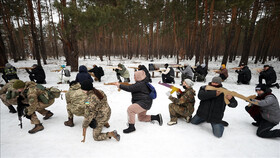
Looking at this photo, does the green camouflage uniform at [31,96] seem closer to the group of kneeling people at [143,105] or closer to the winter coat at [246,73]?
the group of kneeling people at [143,105]

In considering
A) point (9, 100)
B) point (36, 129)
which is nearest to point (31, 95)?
point (36, 129)

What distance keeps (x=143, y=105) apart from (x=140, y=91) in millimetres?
337

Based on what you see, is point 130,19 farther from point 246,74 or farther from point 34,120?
point 34,120

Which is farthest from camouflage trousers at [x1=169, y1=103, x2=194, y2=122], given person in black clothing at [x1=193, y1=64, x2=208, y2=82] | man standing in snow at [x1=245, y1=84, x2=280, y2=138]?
person in black clothing at [x1=193, y1=64, x2=208, y2=82]

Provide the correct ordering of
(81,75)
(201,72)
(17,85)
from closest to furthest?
(17,85) → (81,75) → (201,72)

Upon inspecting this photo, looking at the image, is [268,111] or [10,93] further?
[10,93]

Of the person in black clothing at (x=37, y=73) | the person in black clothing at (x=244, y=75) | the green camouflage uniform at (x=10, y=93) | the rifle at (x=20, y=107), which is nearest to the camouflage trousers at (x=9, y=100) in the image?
the green camouflage uniform at (x=10, y=93)

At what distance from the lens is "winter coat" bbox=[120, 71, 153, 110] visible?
2.73 metres

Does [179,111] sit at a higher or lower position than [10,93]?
lower

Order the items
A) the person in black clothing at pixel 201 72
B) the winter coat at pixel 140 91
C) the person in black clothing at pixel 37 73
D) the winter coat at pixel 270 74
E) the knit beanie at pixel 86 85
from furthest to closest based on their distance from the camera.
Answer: the person in black clothing at pixel 201 72 → the person in black clothing at pixel 37 73 → the winter coat at pixel 270 74 → the winter coat at pixel 140 91 → the knit beanie at pixel 86 85

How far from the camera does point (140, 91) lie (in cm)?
281

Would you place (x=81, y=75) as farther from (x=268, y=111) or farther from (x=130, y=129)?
(x=268, y=111)

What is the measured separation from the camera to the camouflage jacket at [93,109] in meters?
2.28

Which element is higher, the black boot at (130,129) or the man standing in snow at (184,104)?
the man standing in snow at (184,104)
